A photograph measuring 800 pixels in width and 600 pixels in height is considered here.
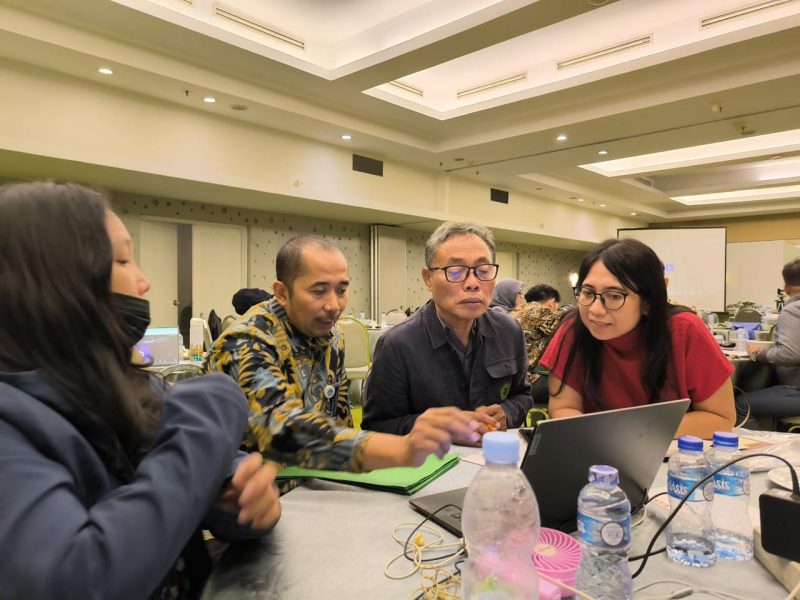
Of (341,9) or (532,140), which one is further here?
(532,140)

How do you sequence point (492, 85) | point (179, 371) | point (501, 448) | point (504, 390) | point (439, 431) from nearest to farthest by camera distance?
point (501, 448)
point (439, 431)
point (504, 390)
point (179, 371)
point (492, 85)

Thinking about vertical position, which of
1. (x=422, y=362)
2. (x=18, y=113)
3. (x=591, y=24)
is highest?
(x=591, y=24)

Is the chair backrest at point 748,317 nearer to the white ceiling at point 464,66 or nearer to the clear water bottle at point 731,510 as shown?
the white ceiling at point 464,66

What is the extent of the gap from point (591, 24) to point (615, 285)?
4.24m

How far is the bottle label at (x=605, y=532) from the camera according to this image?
2.41 ft

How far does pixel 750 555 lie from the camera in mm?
880

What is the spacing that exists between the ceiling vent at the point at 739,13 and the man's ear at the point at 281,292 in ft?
Result: 15.9

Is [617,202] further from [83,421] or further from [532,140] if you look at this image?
[83,421]

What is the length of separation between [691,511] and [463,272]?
3.37ft

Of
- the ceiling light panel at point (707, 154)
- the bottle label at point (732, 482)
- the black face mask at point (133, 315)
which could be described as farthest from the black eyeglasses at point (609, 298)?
the ceiling light panel at point (707, 154)

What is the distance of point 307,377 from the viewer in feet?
5.08

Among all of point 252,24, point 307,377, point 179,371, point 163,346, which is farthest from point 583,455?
point 252,24

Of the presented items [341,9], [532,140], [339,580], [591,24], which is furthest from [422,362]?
[532,140]

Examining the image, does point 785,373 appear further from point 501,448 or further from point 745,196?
point 745,196
